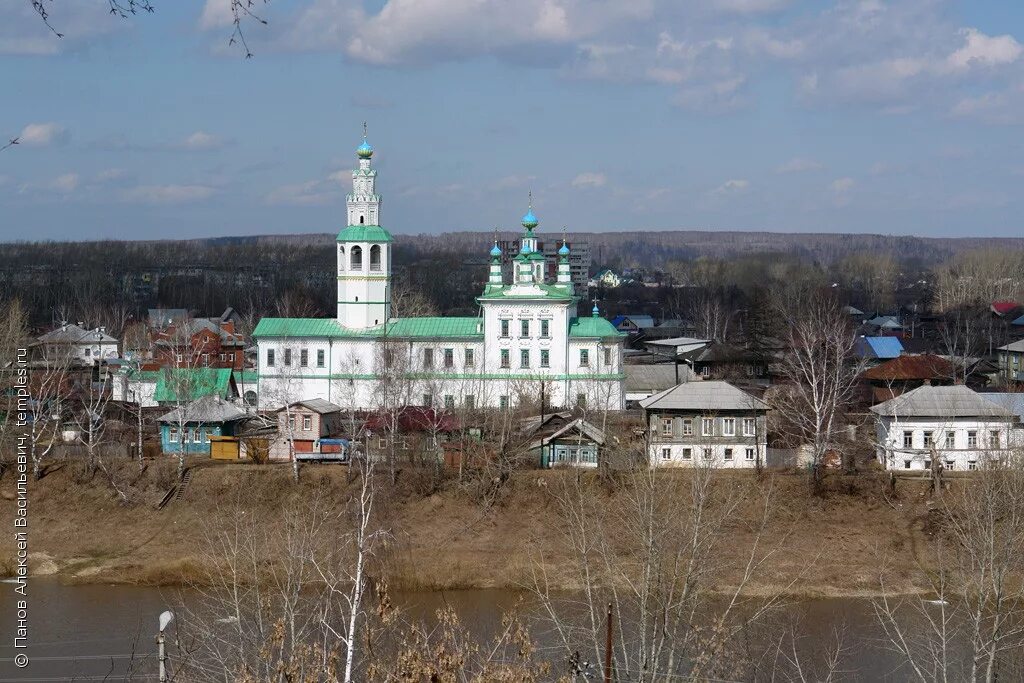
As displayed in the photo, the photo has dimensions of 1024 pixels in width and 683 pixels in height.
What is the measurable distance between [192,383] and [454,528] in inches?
314

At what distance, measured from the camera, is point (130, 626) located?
19422 mm

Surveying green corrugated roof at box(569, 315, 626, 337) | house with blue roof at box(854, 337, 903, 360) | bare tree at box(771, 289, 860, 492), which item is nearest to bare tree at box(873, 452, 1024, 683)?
bare tree at box(771, 289, 860, 492)

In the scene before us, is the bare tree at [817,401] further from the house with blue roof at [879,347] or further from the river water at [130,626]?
the house with blue roof at [879,347]

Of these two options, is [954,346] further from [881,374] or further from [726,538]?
[726,538]

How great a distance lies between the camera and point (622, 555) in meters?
22.4

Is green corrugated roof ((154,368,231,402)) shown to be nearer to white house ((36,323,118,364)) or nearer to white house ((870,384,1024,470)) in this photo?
white house ((36,323,118,364))

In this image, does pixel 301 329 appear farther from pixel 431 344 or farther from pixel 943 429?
pixel 943 429

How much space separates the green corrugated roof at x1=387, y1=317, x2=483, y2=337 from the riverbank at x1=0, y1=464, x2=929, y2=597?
7.80m

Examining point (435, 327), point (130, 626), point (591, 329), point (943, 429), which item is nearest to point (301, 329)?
point (435, 327)

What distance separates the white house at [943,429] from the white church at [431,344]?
6980mm

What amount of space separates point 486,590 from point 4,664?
7.59 m

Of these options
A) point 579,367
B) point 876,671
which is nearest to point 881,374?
point 579,367

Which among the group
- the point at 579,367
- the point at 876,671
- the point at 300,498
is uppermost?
the point at 579,367

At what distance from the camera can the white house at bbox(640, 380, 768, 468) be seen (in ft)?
87.2
